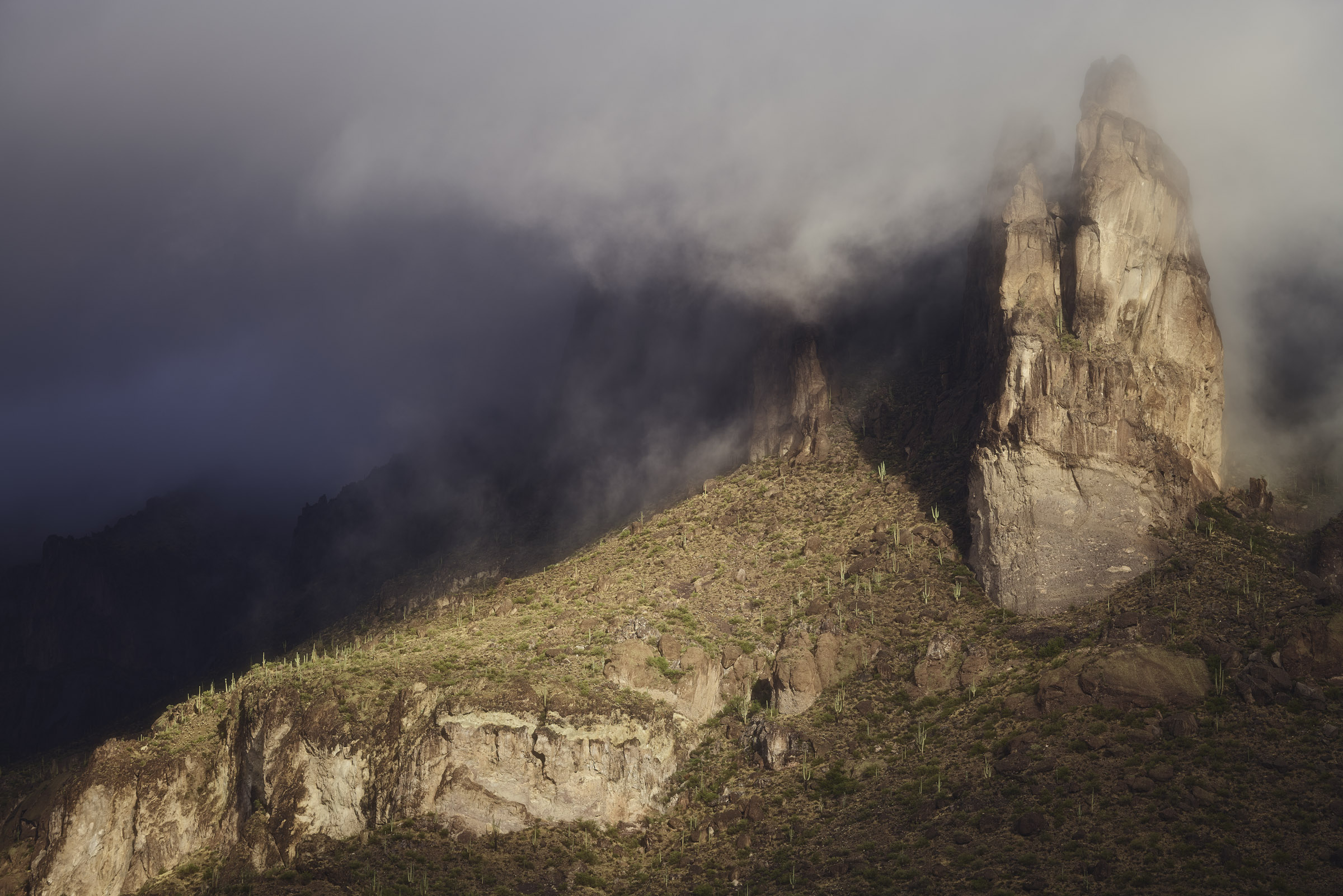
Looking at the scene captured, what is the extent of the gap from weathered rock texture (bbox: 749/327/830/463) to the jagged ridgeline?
896 centimetres

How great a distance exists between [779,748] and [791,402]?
174 feet

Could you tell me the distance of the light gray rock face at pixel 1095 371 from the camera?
99.2 metres

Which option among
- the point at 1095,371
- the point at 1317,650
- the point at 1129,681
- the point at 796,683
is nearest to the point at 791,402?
the point at 1095,371

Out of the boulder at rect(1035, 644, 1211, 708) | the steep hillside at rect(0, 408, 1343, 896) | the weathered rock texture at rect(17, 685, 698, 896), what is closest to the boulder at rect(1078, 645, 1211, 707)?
the boulder at rect(1035, 644, 1211, 708)

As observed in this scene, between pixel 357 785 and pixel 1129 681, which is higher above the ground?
pixel 1129 681

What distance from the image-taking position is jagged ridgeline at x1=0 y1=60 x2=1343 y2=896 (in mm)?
76188

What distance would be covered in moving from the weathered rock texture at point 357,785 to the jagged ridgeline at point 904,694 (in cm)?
25

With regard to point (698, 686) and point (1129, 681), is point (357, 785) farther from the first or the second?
point (1129, 681)

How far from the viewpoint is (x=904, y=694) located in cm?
9331

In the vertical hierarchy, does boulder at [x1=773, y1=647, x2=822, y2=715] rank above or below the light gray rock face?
below

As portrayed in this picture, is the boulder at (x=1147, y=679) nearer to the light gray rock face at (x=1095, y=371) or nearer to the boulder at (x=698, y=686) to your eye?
the light gray rock face at (x=1095, y=371)

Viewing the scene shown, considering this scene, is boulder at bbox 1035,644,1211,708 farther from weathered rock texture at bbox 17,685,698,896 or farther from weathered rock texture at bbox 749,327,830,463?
weathered rock texture at bbox 749,327,830,463

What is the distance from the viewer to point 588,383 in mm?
192000

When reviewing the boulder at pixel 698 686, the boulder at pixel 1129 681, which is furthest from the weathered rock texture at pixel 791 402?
the boulder at pixel 1129 681
